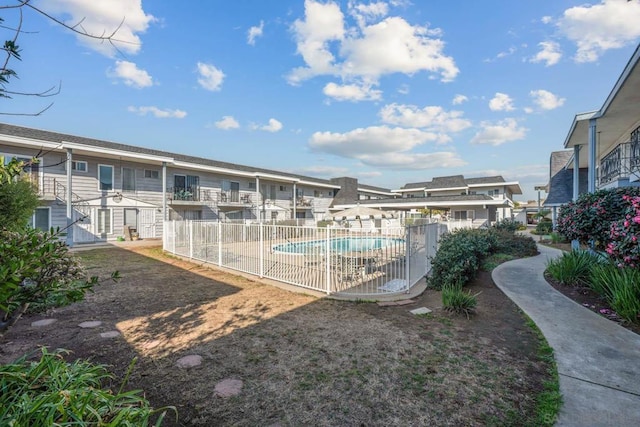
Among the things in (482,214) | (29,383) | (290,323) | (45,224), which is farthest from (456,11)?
(482,214)

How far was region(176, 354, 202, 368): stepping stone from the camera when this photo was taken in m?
3.73

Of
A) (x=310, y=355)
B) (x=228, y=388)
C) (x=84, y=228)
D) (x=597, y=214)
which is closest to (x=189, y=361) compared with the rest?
(x=228, y=388)

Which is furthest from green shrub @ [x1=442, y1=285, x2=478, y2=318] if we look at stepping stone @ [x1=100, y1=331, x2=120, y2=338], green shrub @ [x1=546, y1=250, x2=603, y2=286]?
stepping stone @ [x1=100, y1=331, x2=120, y2=338]

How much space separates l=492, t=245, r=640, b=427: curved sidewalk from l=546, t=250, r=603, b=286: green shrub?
34.8 inches

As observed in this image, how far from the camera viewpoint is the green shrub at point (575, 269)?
24.0ft

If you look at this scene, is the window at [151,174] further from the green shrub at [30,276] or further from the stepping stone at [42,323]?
the green shrub at [30,276]

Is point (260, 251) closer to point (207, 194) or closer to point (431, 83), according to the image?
point (431, 83)

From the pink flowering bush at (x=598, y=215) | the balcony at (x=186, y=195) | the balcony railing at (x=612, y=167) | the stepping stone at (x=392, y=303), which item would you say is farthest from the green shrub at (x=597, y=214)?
the balcony at (x=186, y=195)

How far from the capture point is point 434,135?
25.5 metres

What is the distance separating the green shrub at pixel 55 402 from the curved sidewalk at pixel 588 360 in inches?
144

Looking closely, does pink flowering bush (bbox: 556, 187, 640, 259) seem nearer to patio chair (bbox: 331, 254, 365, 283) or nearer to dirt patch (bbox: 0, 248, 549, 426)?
dirt patch (bbox: 0, 248, 549, 426)

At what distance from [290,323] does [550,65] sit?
489 inches

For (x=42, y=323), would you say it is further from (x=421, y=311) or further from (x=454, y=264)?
(x=454, y=264)

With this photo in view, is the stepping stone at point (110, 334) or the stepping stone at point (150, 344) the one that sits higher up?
the stepping stone at point (110, 334)
